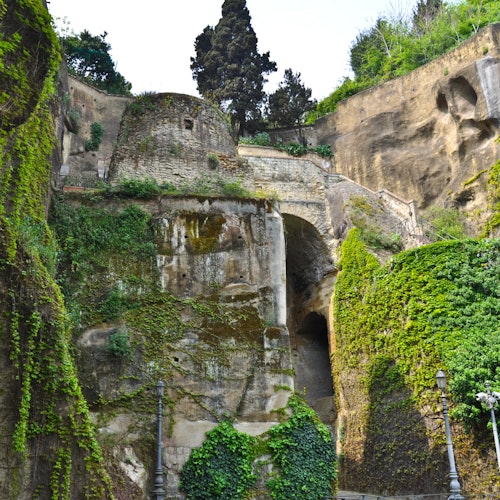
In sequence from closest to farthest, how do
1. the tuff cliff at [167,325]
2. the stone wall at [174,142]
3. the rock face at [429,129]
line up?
1. the tuff cliff at [167,325]
2. the stone wall at [174,142]
3. the rock face at [429,129]

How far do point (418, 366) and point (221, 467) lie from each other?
23.0 feet

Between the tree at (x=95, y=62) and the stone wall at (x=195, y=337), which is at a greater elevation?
the tree at (x=95, y=62)

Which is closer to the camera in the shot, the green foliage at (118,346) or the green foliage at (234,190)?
the green foliage at (118,346)

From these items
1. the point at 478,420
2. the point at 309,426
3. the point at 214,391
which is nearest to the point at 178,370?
the point at 214,391

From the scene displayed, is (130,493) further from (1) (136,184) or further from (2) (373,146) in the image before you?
(2) (373,146)

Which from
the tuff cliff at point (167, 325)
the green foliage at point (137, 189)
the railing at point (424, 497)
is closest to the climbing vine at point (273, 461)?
the tuff cliff at point (167, 325)

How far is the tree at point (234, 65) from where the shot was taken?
33594 millimetres

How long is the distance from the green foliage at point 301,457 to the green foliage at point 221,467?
554mm

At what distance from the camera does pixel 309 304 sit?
24.8 meters

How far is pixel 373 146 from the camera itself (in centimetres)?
3200

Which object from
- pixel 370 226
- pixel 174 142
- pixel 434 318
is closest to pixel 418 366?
pixel 434 318

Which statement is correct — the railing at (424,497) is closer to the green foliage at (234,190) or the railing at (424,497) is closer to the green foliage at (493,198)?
the green foliage at (234,190)

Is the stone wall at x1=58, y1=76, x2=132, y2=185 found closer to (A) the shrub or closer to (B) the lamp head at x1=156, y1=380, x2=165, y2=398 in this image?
(A) the shrub

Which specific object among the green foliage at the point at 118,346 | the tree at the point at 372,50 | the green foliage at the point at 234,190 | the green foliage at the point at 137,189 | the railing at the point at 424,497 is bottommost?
the railing at the point at 424,497
